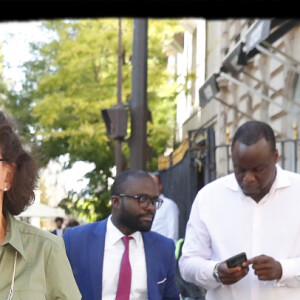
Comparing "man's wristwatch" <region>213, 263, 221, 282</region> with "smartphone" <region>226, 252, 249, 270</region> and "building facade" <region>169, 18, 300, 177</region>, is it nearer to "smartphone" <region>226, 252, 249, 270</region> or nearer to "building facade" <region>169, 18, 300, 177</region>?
"smartphone" <region>226, 252, 249, 270</region>

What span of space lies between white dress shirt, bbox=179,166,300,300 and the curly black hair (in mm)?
1814

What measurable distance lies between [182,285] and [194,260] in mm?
4380

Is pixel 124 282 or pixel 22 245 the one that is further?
pixel 124 282

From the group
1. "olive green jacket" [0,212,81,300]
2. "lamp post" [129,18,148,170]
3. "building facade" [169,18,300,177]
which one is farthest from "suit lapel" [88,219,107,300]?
"lamp post" [129,18,148,170]

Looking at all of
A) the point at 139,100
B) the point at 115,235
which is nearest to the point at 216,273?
the point at 115,235

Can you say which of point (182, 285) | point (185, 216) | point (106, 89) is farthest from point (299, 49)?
point (106, 89)

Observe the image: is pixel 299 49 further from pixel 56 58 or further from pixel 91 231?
pixel 56 58

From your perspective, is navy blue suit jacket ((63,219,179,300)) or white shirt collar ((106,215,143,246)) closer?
navy blue suit jacket ((63,219,179,300))

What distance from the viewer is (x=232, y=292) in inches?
207

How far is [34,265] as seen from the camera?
3.51 m

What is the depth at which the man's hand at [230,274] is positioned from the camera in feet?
16.3

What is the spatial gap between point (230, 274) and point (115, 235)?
116 cm

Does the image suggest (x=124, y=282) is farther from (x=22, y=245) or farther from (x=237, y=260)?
(x=22, y=245)

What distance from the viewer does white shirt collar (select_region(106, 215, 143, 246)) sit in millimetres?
5955
